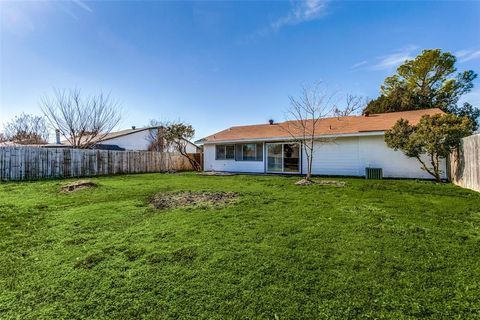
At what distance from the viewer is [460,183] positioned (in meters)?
9.18

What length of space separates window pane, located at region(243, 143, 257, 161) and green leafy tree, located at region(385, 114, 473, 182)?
7.77 m

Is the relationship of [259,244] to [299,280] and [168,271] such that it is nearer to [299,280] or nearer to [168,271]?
[299,280]

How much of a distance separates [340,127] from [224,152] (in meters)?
7.85

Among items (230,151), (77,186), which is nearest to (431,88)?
(230,151)

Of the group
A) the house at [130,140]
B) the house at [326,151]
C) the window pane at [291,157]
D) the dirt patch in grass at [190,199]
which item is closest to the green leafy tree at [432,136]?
the house at [326,151]

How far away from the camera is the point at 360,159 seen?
12961 mm

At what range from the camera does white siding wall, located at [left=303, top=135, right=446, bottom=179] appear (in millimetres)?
11836

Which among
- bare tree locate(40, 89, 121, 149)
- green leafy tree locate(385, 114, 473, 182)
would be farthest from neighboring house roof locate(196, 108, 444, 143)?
bare tree locate(40, 89, 121, 149)

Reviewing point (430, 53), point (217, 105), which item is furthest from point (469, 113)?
point (217, 105)

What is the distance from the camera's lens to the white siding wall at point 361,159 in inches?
466

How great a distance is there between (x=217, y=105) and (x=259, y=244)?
16954mm

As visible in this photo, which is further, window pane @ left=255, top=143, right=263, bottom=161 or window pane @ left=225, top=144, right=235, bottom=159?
window pane @ left=225, top=144, right=235, bottom=159

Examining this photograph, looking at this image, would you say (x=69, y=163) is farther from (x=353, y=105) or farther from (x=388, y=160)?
(x=353, y=105)

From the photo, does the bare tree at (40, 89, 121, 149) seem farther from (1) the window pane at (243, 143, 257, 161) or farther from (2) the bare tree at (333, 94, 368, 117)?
(2) the bare tree at (333, 94, 368, 117)
